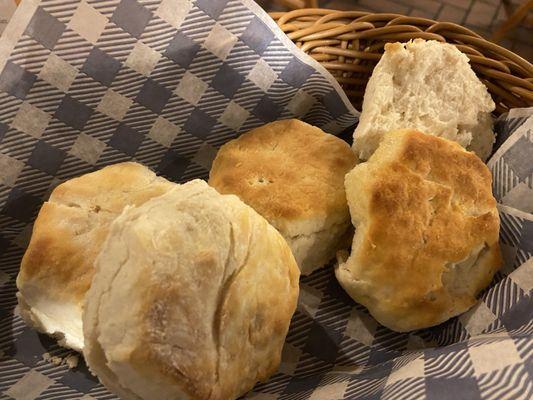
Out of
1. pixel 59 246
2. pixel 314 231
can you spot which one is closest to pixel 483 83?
pixel 314 231

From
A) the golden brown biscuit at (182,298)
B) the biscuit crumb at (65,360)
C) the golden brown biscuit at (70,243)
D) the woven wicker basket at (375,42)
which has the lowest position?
the biscuit crumb at (65,360)

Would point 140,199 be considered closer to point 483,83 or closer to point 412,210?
point 412,210

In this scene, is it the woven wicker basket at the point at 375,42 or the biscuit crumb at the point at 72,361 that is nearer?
the biscuit crumb at the point at 72,361

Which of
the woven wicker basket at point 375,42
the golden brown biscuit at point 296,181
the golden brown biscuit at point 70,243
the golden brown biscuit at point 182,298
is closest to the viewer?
the golden brown biscuit at point 182,298

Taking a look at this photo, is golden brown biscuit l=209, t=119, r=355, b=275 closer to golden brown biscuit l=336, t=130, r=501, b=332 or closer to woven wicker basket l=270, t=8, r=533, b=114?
golden brown biscuit l=336, t=130, r=501, b=332

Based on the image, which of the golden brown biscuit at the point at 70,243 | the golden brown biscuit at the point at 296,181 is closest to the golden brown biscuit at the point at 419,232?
the golden brown biscuit at the point at 296,181

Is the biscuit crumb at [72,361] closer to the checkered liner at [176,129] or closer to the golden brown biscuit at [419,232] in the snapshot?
the checkered liner at [176,129]
